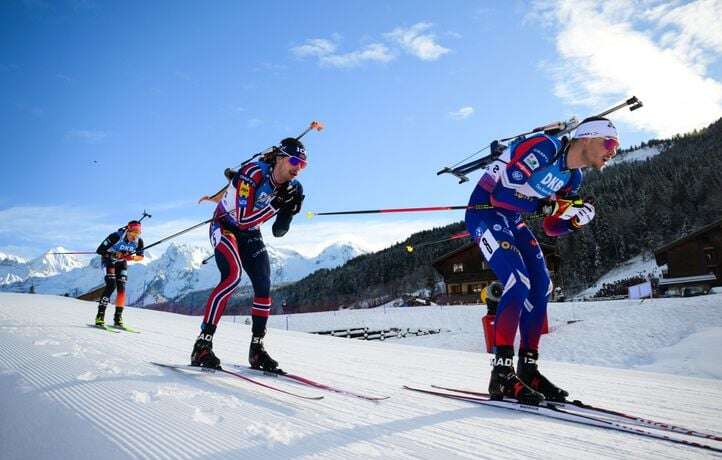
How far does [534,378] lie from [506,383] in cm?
35

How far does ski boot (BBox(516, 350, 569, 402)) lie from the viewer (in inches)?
123

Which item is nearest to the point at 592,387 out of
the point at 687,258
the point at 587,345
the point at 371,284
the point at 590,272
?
the point at 587,345

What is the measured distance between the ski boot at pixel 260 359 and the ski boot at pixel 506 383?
6.11 ft

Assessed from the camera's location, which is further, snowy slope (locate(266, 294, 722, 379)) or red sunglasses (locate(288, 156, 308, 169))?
snowy slope (locate(266, 294, 722, 379))

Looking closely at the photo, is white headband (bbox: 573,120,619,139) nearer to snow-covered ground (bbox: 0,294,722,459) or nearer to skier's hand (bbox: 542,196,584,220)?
skier's hand (bbox: 542,196,584,220)

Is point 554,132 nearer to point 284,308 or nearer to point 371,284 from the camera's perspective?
point 284,308

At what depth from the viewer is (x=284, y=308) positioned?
32.3 metres

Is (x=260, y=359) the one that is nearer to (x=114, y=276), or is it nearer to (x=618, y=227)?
(x=114, y=276)

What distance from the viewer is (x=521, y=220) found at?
3770 mm

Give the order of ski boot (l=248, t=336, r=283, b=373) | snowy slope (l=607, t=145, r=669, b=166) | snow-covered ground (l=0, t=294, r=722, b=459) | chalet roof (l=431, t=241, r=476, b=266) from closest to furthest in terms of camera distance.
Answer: snow-covered ground (l=0, t=294, r=722, b=459), ski boot (l=248, t=336, r=283, b=373), chalet roof (l=431, t=241, r=476, b=266), snowy slope (l=607, t=145, r=669, b=166)

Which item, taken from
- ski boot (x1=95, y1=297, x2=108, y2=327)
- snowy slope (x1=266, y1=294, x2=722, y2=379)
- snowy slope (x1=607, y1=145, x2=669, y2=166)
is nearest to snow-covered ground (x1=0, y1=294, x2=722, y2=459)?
ski boot (x1=95, y1=297, x2=108, y2=327)

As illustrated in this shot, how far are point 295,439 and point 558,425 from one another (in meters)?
1.53

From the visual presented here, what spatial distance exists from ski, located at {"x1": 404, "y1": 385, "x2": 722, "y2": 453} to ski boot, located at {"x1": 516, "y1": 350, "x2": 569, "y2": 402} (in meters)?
0.37

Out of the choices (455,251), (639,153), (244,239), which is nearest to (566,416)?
(244,239)
